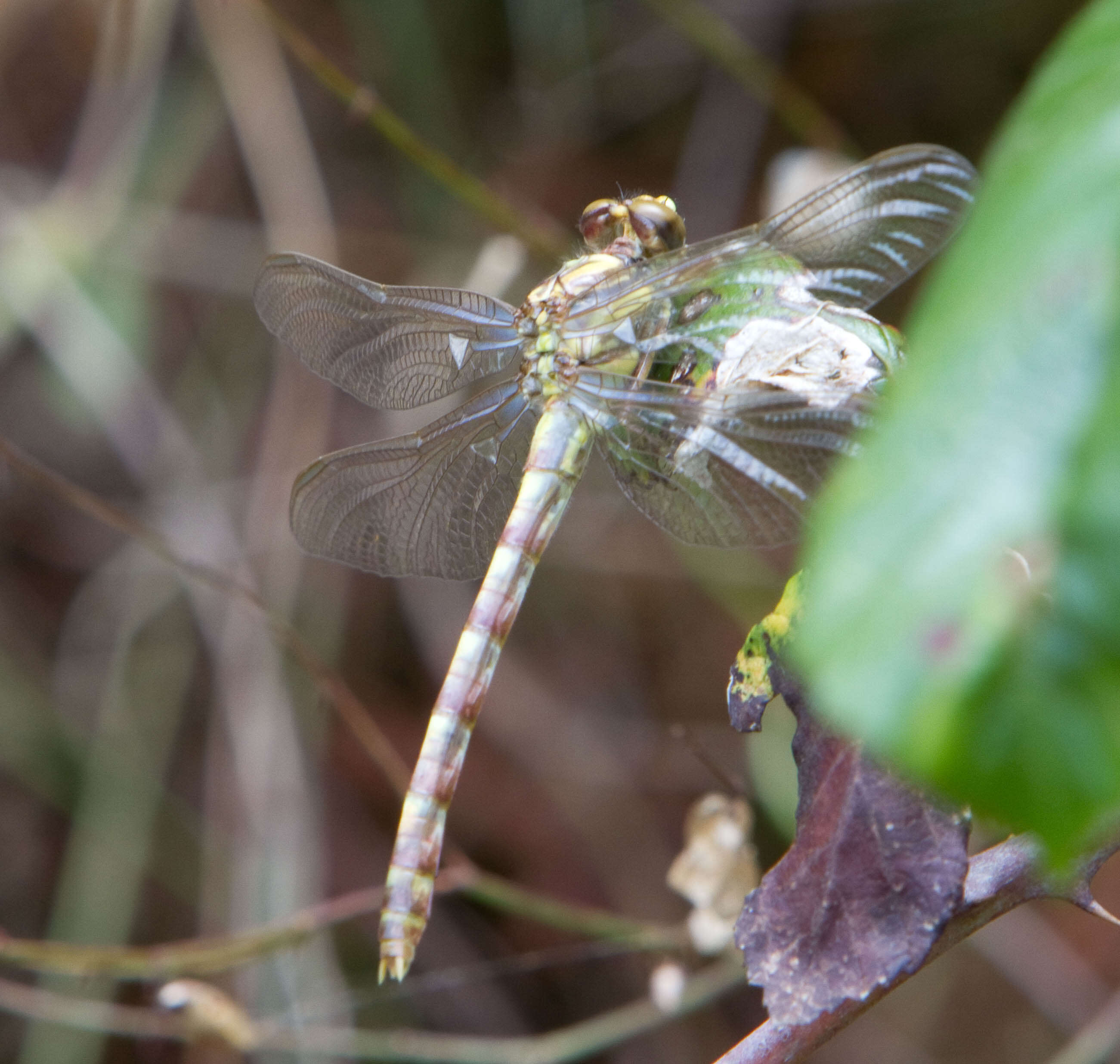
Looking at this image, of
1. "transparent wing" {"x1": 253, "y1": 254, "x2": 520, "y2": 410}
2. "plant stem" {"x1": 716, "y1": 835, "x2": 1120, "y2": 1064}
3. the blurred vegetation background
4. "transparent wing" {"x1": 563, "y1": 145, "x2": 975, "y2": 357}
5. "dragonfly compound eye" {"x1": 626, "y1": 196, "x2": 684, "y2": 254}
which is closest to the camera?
"plant stem" {"x1": 716, "y1": 835, "x2": 1120, "y2": 1064}

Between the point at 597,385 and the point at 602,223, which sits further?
the point at 602,223

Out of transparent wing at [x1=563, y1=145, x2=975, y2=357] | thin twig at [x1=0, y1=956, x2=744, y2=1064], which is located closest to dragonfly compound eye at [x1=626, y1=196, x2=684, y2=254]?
transparent wing at [x1=563, y1=145, x2=975, y2=357]

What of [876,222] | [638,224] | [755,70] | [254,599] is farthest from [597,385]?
[755,70]

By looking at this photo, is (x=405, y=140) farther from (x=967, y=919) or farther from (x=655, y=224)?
(x=967, y=919)

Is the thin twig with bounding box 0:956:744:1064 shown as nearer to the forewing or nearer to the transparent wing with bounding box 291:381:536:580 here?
the transparent wing with bounding box 291:381:536:580

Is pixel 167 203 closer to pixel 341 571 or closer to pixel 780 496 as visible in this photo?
pixel 341 571

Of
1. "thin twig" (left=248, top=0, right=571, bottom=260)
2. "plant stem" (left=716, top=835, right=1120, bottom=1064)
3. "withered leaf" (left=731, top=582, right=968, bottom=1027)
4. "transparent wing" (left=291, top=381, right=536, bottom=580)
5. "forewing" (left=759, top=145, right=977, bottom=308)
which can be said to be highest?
"thin twig" (left=248, top=0, right=571, bottom=260)

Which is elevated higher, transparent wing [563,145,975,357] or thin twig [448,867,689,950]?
transparent wing [563,145,975,357]
